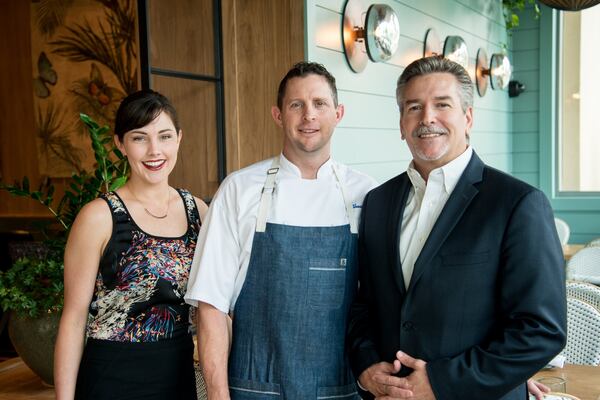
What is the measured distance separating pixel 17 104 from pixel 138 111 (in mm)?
4359

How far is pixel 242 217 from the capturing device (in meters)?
1.78

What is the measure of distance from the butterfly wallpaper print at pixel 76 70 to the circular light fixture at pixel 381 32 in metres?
2.08

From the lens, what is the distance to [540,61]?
269 inches

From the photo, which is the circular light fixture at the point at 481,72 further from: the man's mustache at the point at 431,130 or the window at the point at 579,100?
the man's mustache at the point at 431,130

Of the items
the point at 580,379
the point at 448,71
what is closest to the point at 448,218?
the point at 448,71

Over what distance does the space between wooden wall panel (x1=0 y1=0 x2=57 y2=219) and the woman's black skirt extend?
4176 millimetres

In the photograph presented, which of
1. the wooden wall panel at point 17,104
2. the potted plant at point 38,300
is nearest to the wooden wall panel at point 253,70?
the potted plant at point 38,300

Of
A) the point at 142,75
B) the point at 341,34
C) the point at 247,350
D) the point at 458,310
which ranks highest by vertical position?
the point at 341,34

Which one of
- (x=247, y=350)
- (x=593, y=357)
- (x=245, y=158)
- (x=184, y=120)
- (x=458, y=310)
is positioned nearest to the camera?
(x=458, y=310)

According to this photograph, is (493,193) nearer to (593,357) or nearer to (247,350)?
(247,350)

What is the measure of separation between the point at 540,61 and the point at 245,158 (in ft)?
14.9

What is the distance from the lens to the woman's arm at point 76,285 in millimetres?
1728

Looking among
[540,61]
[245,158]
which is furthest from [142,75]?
[540,61]

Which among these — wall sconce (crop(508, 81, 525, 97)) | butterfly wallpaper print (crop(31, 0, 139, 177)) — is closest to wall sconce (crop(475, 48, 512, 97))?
wall sconce (crop(508, 81, 525, 97))
